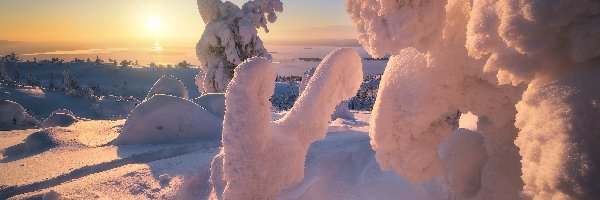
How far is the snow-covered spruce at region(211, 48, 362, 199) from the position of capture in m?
2.84

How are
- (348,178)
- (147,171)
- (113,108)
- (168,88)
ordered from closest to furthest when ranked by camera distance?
(348,178)
(147,171)
(168,88)
(113,108)

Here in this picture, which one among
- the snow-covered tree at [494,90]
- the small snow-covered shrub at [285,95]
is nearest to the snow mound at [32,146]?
the snow-covered tree at [494,90]

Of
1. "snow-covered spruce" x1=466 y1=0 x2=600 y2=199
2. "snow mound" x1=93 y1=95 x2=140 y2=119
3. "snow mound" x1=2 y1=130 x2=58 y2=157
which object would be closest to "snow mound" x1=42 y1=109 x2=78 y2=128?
"snow mound" x1=2 y1=130 x2=58 y2=157

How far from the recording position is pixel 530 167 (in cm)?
151

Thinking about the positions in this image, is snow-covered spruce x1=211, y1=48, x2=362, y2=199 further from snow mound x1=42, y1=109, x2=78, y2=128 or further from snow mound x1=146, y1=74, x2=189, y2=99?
snow mound x1=146, y1=74, x2=189, y2=99

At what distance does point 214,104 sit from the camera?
9.31 meters

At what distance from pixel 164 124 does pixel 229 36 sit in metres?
6.75

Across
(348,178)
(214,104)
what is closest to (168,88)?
(214,104)

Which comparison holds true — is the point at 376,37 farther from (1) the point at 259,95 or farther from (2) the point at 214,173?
(2) the point at 214,173

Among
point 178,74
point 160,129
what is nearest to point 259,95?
point 160,129

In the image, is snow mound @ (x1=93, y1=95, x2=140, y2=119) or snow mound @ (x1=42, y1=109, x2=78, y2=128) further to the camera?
snow mound @ (x1=93, y1=95, x2=140, y2=119)

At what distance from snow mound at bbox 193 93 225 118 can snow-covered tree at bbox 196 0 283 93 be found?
3.44 meters

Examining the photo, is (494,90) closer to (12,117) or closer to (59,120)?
(59,120)

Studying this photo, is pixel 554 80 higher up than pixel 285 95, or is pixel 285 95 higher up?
pixel 554 80
